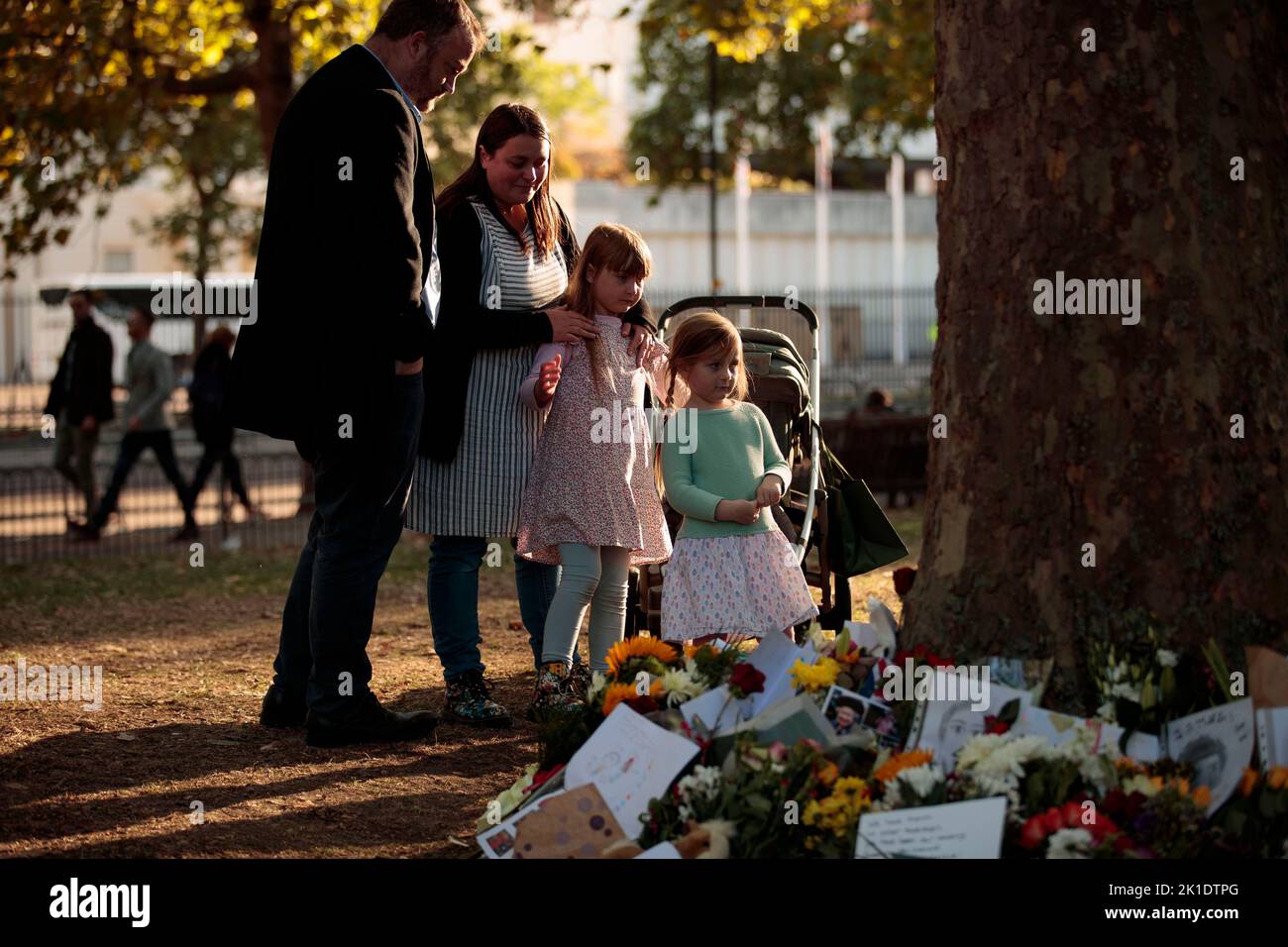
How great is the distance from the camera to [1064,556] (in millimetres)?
4250

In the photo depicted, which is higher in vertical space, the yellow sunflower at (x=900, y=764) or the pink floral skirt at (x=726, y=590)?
the pink floral skirt at (x=726, y=590)

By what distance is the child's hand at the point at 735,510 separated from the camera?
5.79 m

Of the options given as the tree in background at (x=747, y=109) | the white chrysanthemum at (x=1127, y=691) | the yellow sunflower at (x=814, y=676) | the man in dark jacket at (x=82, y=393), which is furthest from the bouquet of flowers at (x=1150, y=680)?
the tree in background at (x=747, y=109)

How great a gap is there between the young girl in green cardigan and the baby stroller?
390mm

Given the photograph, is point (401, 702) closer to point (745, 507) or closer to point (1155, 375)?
point (745, 507)

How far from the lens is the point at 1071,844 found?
348 centimetres

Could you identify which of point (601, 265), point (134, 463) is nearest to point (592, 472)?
point (601, 265)

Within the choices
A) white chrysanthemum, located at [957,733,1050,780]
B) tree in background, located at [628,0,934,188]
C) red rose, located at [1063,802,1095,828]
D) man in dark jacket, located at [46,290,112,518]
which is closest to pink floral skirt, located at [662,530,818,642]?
white chrysanthemum, located at [957,733,1050,780]

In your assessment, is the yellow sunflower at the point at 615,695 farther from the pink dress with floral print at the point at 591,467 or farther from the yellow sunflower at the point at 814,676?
the pink dress with floral print at the point at 591,467

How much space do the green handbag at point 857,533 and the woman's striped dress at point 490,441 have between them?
131 cm

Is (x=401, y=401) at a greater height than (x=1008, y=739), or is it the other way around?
(x=401, y=401)
